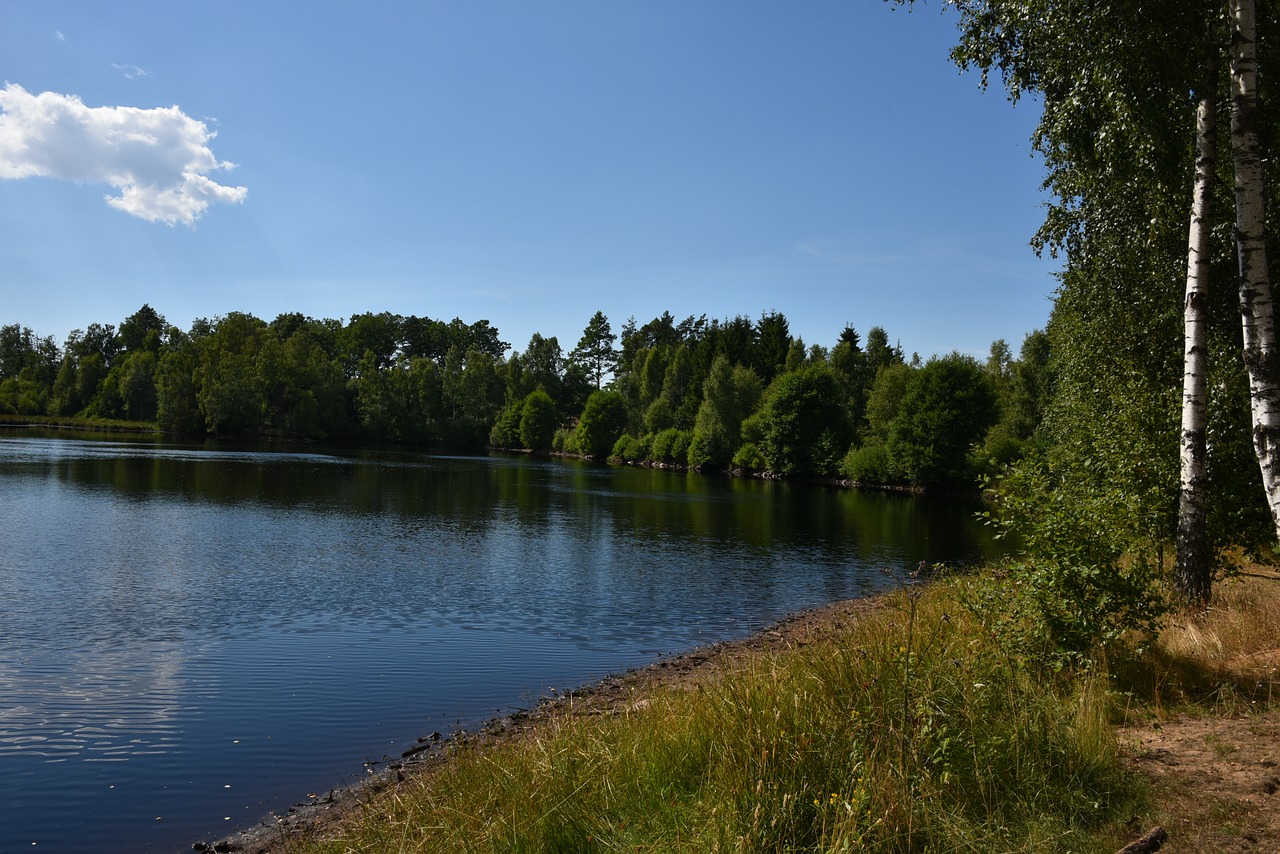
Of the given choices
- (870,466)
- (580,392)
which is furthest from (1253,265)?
(580,392)

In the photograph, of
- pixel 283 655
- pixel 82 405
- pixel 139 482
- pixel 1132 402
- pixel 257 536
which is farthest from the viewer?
pixel 82 405

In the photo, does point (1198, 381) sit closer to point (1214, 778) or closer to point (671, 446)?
point (1214, 778)

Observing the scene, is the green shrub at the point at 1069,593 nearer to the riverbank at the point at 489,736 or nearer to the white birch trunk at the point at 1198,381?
the riverbank at the point at 489,736

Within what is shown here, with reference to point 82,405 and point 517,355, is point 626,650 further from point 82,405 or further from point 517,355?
point 82,405

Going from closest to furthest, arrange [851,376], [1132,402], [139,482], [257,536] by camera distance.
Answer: [1132,402] → [257,536] → [139,482] → [851,376]

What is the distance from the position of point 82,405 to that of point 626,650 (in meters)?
159

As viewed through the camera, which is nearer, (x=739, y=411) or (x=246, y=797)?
(x=246, y=797)

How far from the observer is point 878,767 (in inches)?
→ 231

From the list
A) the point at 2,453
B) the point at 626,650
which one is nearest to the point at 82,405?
the point at 2,453

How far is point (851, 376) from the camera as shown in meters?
102

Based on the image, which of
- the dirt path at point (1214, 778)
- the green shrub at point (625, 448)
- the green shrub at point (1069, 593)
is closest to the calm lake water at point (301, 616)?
the green shrub at point (1069, 593)

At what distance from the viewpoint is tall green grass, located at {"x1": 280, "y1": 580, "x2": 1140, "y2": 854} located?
552 centimetres

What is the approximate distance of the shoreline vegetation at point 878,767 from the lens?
218 inches

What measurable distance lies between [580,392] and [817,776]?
136318mm
